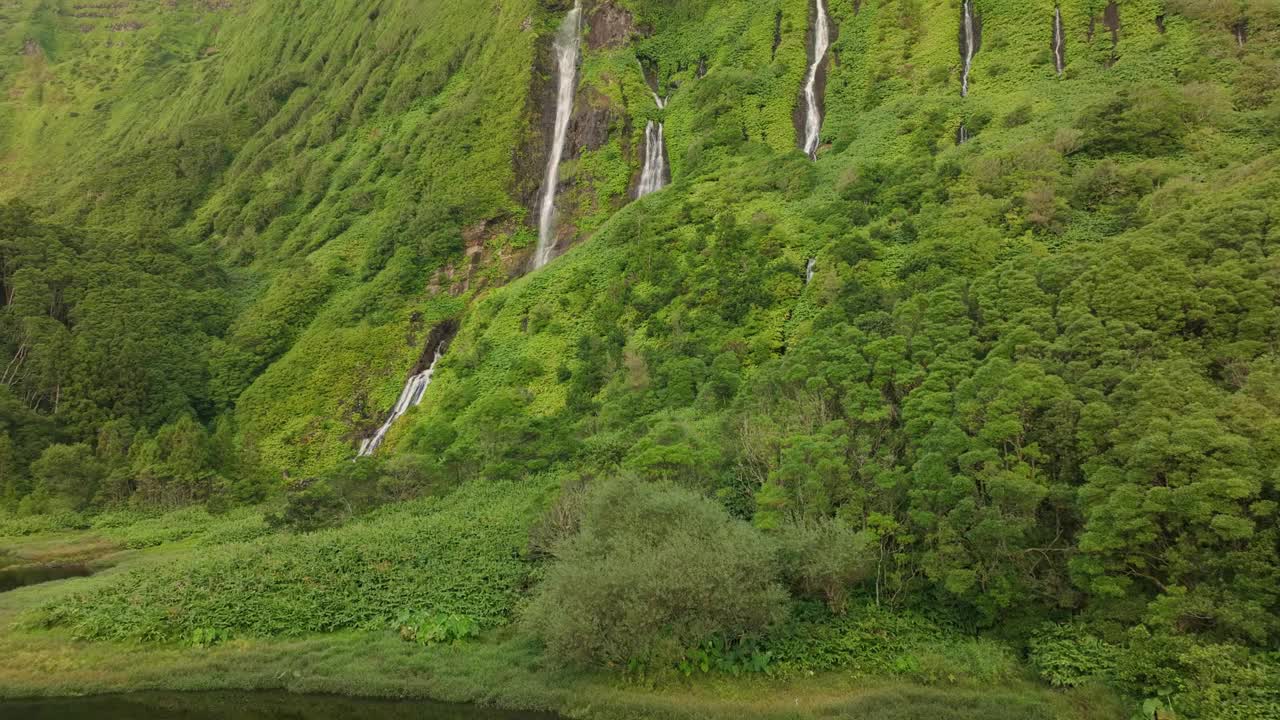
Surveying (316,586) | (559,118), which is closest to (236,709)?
(316,586)

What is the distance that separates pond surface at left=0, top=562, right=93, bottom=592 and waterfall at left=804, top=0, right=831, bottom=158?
67800 millimetres

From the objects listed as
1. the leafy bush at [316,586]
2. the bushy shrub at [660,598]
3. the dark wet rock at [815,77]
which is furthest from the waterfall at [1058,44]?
Result: the leafy bush at [316,586]

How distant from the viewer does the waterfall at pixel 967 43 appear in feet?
229

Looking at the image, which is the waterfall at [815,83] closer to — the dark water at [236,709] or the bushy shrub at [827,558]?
the bushy shrub at [827,558]

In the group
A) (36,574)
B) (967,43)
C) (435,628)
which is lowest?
(435,628)

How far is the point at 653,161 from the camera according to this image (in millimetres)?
86688

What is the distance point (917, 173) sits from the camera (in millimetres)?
54500


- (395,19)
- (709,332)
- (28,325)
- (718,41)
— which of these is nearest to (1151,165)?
(709,332)

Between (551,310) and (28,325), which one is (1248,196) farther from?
(28,325)

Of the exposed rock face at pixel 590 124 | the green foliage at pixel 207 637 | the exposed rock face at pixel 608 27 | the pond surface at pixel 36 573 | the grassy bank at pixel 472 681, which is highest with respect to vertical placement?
the exposed rock face at pixel 608 27

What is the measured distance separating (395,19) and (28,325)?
8843 cm

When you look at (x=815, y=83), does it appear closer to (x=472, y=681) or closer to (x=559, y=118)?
(x=559, y=118)

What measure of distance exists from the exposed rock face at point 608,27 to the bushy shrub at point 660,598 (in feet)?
282

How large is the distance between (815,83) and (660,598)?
68254mm
